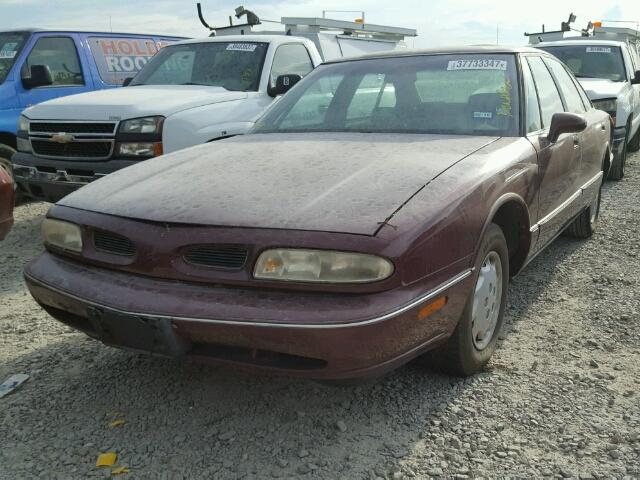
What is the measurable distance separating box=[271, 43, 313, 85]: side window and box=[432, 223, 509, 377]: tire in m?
3.82

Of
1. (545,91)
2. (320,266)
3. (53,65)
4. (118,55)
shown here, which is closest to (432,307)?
(320,266)

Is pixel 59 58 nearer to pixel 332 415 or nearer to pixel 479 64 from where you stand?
pixel 479 64

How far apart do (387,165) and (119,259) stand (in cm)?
119

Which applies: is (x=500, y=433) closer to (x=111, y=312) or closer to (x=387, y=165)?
(x=387, y=165)

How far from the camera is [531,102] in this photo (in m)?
3.59

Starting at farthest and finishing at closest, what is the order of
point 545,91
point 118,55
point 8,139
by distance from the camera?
1. point 118,55
2. point 8,139
3. point 545,91

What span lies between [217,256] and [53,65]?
18.6ft

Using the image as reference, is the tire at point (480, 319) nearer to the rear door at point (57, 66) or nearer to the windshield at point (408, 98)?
the windshield at point (408, 98)

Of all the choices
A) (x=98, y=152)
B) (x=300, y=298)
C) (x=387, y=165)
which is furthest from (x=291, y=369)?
(x=98, y=152)

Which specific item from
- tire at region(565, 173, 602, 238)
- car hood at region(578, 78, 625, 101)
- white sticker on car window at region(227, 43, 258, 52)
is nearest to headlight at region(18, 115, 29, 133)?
white sticker on car window at region(227, 43, 258, 52)

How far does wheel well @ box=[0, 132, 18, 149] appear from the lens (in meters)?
6.49

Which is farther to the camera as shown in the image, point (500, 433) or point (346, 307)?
point (500, 433)

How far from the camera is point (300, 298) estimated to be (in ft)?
7.29

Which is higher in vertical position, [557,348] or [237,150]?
[237,150]
